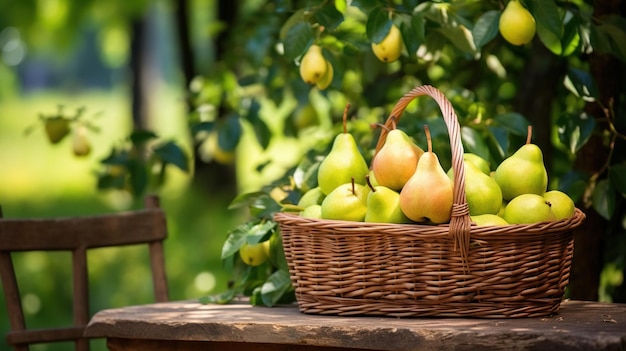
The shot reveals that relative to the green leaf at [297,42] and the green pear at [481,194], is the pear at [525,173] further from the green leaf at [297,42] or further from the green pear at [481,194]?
the green leaf at [297,42]

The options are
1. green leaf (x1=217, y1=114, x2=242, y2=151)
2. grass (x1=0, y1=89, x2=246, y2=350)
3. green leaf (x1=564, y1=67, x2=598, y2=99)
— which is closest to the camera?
green leaf (x1=564, y1=67, x2=598, y2=99)

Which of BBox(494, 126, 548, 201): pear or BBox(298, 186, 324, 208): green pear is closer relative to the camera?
BBox(494, 126, 548, 201): pear

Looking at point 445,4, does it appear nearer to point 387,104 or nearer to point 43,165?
point 387,104

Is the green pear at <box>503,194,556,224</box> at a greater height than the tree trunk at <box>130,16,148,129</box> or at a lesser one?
greater

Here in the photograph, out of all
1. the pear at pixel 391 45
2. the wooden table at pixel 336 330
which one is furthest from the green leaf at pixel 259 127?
the wooden table at pixel 336 330

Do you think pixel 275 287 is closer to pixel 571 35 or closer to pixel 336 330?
pixel 336 330

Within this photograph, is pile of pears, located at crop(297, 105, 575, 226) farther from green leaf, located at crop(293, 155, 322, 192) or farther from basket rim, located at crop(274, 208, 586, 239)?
green leaf, located at crop(293, 155, 322, 192)

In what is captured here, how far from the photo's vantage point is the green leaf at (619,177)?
2.02 metres

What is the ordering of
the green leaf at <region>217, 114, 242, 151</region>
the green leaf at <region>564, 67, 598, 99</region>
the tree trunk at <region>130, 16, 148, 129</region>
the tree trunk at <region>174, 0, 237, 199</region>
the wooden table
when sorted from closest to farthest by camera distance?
the wooden table < the green leaf at <region>564, 67, 598, 99</region> < the green leaf at <region>217, 114, 242, 151</region> < the tree trunk at <region>174, 0, 237, 199</region> < the tree trunk at <region>130, 16, 148, 129</region>

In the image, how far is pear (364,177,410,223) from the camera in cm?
155

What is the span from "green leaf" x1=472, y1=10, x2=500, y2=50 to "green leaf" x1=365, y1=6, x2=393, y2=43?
0.60 feet

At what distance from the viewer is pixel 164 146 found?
267 centimetres

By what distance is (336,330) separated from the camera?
146cm

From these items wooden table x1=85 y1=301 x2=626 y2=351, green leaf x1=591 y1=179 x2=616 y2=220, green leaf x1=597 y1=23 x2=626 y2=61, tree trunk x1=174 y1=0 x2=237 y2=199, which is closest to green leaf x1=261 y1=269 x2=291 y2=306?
wooden table x1=85 y1=301 x2=626 y2=351
